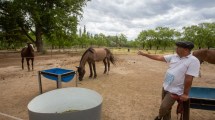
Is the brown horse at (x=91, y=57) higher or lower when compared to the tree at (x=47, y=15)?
lower

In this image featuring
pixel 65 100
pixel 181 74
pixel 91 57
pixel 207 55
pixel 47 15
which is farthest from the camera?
pixel 47 15

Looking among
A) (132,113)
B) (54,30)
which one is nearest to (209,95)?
(132,113)

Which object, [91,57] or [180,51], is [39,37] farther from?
[180,51]

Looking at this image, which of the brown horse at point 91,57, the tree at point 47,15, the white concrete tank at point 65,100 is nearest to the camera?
the white concrete tank at point 65,100

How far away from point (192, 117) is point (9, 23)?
2429cm

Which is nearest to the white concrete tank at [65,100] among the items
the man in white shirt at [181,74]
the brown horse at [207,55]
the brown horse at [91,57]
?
the man in white shirt at [181,74]

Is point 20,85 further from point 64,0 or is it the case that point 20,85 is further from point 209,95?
point 64,0

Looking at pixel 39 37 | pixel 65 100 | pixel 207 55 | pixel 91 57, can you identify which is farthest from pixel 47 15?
pixel 65 100

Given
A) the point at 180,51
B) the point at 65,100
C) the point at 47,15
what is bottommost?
the point at 65,100

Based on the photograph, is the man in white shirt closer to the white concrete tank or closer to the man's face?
the man's face

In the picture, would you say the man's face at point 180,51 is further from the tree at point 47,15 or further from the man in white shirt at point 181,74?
the tree at point 47,15

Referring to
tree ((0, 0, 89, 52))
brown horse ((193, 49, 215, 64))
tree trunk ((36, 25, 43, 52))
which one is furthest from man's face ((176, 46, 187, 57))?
tree trunk ((36, 25, 43, 52))

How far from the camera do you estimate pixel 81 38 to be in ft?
183

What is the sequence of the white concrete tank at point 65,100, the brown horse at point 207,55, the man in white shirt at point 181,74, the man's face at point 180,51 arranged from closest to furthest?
the white concrete tank at point 65,100 → the man in white shirt at point 181,74 → the man's face at point 180,51 → the brown horse at point 207,55
